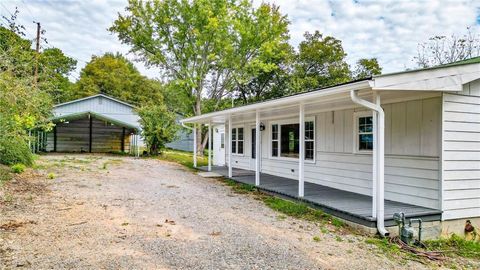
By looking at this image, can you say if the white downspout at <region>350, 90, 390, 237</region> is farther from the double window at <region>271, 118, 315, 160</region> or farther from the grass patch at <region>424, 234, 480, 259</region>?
the double window at <region>271, 118, 315, 160</region>

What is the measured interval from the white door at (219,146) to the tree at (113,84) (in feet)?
69.6

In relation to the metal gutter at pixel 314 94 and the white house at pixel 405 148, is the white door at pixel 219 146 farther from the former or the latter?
the white house at pixel 405 148

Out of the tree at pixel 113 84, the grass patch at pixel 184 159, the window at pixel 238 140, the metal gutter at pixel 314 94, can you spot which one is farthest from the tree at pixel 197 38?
the metal gutter at pixel 314 94

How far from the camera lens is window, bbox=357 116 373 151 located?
22.5ft

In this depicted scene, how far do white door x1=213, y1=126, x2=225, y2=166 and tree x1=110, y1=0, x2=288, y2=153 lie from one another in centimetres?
690

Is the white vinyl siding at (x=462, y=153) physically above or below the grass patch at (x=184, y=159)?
above

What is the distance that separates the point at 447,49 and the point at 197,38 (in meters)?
16.3

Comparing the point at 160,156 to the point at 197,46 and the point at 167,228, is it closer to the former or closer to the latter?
the point at 197,46

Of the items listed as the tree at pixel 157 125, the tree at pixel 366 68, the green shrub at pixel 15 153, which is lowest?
the green shrub at pixel 15 153

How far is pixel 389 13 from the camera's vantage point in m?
15.1

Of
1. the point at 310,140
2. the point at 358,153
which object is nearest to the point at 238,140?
the point at 310,140

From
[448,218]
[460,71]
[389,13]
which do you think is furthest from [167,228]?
[389,13]

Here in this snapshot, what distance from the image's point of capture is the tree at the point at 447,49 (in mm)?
18859

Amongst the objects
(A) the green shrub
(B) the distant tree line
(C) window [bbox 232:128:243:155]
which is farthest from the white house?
(B) the distant tree line
